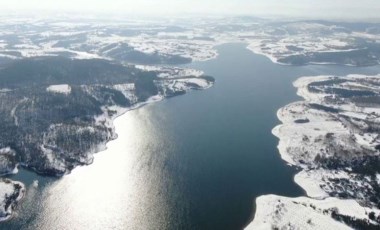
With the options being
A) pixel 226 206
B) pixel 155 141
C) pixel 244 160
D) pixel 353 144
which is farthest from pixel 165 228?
pixel 353 144

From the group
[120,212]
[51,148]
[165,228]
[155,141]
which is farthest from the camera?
[155,141]

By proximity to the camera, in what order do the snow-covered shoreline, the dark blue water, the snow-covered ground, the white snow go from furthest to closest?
the snow-covered ground, the dark blue water, the snow-covered shoreline, the white snow

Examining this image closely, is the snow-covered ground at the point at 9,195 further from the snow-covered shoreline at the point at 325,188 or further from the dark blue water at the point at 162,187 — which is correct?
the snow-covered shoreline at the point at 325,188

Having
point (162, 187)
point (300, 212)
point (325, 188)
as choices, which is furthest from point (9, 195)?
point (325, 188)

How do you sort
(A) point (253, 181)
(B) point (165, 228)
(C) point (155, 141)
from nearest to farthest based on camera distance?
(B) point (165, 228) < (A) point (253, 181) < (C) point (155, 141)

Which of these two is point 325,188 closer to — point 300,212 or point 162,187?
point 300,212

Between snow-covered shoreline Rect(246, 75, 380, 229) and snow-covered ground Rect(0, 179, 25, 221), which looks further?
snow-covered ground Rect(0, 179, 25, 221)

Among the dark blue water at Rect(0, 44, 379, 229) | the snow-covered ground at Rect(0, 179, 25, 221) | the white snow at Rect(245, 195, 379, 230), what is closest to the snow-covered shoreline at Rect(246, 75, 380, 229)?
the white snow at Rect(245, 195, 379, 230)

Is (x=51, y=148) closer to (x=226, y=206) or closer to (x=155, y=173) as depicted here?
(x=155, y=173)

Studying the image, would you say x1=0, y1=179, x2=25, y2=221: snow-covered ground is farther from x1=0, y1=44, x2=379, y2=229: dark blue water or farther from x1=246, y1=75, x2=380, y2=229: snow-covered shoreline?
x1=246, y1=75, x2=380, y2=229: snow-covered shoreline

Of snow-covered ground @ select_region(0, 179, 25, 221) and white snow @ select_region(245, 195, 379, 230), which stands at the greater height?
white snow @ select_region(245, 195, 379, 230)

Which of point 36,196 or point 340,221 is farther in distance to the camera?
point 36,196
